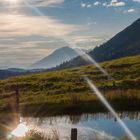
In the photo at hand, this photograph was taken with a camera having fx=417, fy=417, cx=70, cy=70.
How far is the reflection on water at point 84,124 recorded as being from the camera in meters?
34.1

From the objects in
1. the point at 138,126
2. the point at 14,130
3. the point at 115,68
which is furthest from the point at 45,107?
the point at 115,68

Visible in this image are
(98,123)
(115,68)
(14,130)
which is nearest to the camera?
(14,130)

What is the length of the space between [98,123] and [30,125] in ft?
21.7

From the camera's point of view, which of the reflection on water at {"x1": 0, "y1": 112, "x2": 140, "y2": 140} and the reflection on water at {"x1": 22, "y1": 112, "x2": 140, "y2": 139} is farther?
the reflection on water at {"x1": 22, "y1": 112, "x2": 140, "y2": 139}

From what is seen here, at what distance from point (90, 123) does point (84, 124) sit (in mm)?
728

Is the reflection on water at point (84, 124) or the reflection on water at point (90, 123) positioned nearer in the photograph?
the reflection on water at point (84, 124)

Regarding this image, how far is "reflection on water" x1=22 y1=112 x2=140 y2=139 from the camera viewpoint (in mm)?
35969

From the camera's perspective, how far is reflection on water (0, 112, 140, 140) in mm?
34062

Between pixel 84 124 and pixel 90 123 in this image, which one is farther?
pixel 90 123

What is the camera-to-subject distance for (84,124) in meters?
40.5

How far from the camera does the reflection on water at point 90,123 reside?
1416 inches

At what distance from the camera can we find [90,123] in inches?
1610

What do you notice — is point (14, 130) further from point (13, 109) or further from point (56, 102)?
point (56, 102)

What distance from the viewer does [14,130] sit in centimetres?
3036
